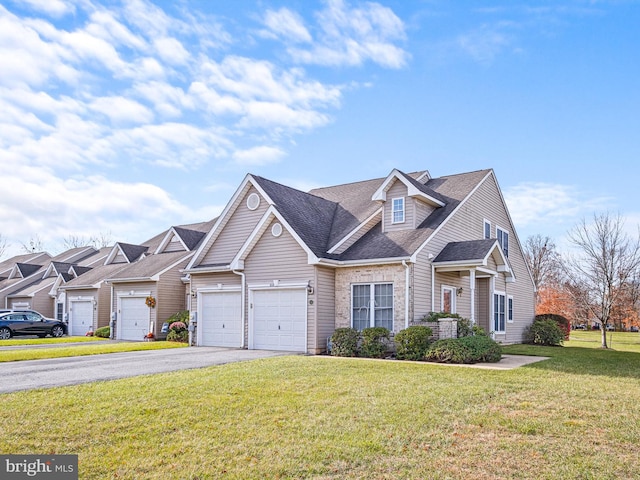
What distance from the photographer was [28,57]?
12680mm

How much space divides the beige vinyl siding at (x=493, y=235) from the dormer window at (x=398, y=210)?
1.59 m


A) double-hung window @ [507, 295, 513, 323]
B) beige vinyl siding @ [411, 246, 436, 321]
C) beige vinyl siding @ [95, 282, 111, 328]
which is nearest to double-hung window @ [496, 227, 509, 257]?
→ double-hung window @ [507, 295, 513, 323]

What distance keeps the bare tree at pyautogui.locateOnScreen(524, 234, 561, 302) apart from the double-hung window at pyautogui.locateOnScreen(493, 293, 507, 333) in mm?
28833

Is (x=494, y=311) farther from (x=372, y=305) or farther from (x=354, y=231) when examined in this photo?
(x=354, y=231)

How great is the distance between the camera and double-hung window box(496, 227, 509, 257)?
85.6 feet

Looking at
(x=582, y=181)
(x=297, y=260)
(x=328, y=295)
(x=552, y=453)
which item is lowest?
(x=552, y=453)

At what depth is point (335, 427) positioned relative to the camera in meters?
7.66

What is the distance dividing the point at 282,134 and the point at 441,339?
27.8 ft

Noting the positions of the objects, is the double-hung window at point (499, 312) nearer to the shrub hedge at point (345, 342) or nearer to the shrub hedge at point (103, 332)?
the shrub hedge at point (345, 342)

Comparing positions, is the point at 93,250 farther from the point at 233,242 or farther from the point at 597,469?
the point at 597,469

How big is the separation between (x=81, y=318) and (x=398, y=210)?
21985 millimetres

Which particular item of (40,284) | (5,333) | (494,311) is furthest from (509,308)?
(40,284)

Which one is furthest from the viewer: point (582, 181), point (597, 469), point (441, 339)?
point (582, 181)

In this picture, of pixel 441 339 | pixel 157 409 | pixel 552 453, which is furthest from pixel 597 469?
pixel 441 339
